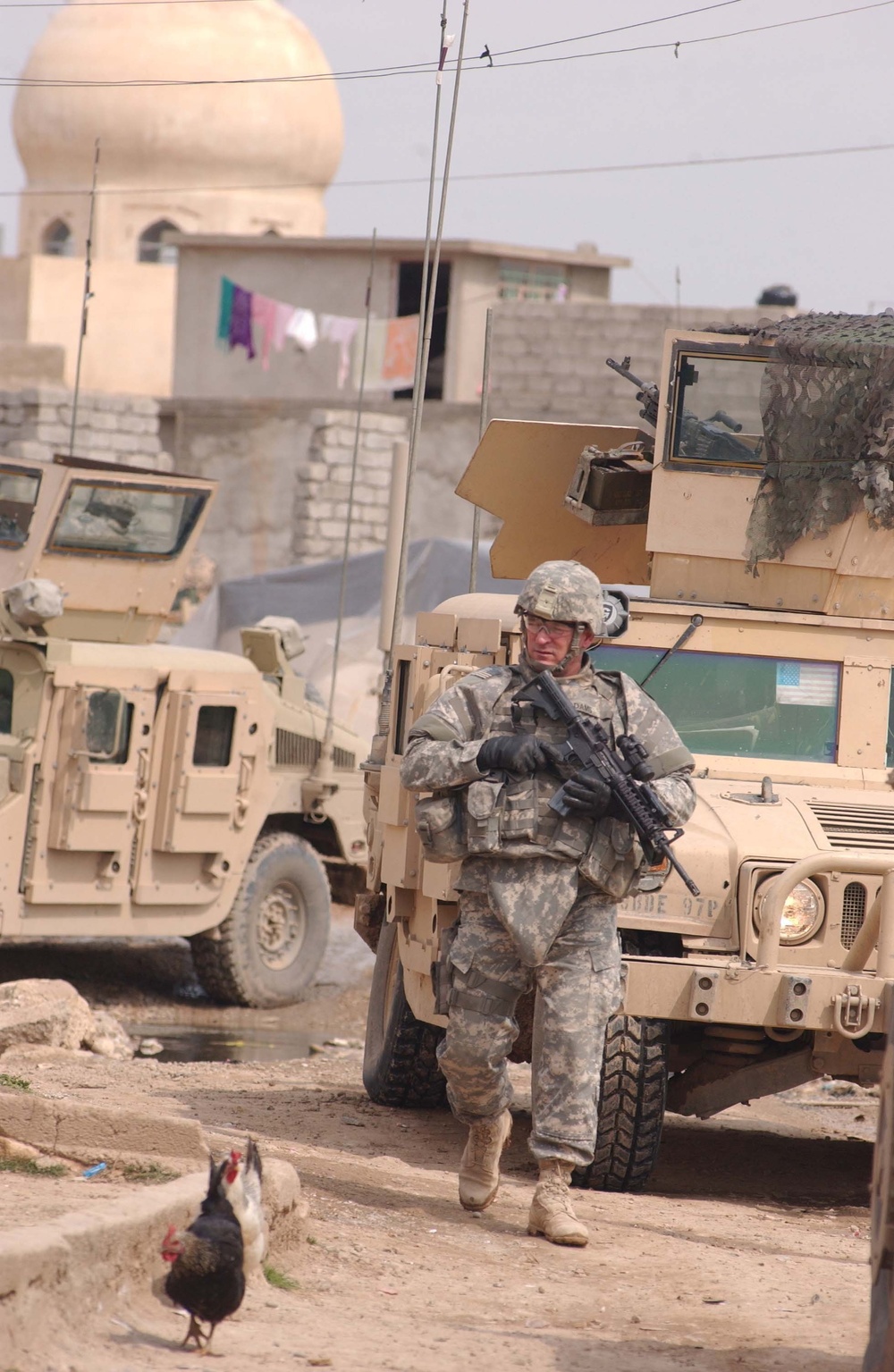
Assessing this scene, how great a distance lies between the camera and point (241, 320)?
89.9 feet

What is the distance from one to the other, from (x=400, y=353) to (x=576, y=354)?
372 centimetres

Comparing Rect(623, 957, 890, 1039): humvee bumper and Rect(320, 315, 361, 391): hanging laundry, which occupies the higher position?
Rect(320, 315, 361, 391): hanging laundry

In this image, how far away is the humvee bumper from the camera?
19.3ft

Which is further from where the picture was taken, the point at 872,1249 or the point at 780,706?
the point at 780,706

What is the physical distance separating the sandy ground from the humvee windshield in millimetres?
3757

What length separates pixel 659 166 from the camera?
512 inches

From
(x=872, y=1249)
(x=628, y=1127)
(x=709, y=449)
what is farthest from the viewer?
(x=709, y=449)

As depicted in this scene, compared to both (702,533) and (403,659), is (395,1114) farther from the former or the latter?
(702,533)

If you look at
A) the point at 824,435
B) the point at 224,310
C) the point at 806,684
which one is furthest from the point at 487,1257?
the point at 224,310

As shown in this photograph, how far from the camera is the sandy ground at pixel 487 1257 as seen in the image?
4.21 m

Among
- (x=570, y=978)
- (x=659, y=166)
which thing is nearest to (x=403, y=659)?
(x=570, y=978)

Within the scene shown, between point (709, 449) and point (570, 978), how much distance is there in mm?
2580

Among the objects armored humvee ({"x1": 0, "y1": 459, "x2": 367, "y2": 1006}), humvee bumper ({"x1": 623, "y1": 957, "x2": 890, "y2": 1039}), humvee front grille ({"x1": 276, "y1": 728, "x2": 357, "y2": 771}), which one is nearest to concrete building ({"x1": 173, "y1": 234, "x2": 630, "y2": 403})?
humvee front grille ({"x1": 276, "y1": 728, "x2": 357, "y2": 771})

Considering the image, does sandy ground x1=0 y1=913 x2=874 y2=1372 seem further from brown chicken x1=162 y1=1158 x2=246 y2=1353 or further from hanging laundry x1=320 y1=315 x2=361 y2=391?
hanging laundry x1=320 y1=315 x2=361 y2=391
